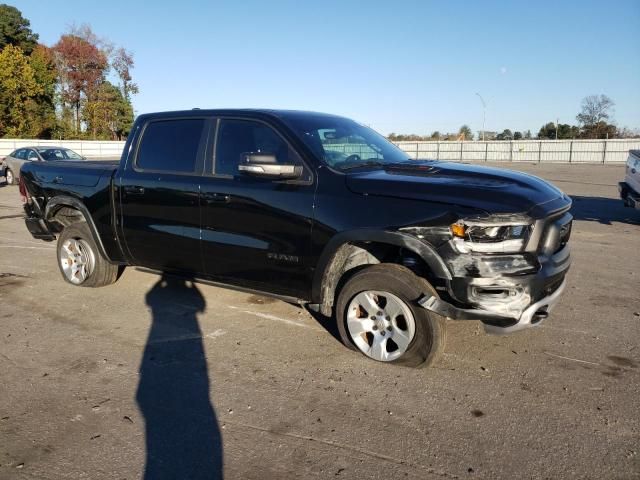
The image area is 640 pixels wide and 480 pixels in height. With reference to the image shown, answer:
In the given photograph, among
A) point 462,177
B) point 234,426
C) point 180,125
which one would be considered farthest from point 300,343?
point 180,125

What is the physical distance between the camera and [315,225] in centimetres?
414

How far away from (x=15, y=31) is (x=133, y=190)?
2639 inches

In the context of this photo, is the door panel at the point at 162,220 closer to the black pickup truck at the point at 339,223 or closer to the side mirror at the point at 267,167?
the black pickup truck at the point at 339,223

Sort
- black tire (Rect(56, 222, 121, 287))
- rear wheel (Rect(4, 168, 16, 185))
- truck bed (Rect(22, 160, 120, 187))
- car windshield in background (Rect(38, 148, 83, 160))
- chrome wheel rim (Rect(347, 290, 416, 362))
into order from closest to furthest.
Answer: chrome wheel rim (Rect(347, 290, 416, 362)), truck bed (Rect(22, 160, 120, 187)), black tire (Rect(56, 222, 121, 287)), car windshield in background (Rect(38, 148, 83, 160)), rear wheel (Rect(4, 168, 16, 185))

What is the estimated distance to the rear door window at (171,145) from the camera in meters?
5.02

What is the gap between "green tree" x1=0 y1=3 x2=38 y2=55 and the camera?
5797cm

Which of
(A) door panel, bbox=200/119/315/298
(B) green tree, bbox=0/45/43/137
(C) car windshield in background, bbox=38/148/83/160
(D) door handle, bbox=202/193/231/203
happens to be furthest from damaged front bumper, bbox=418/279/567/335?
(B) green tree, bbox=0/45/43/137

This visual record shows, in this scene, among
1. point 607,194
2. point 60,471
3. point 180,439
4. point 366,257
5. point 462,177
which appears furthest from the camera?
point 607,194

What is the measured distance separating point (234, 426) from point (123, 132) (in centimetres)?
7126

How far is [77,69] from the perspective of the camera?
60.2 m

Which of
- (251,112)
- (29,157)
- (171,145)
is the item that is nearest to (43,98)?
(29,157)

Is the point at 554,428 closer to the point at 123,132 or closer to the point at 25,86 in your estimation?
the point at 25,86

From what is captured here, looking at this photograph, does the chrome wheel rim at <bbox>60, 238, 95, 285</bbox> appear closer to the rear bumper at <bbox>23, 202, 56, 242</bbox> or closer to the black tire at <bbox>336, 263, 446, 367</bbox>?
the rear bumper at <bbox>23, 202, 56, 242</bbox>

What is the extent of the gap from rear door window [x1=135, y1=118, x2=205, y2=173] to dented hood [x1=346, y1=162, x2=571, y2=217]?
1.74 metres
